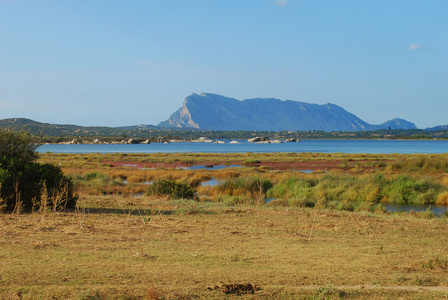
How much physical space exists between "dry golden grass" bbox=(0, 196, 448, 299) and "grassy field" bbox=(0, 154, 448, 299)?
0.02m

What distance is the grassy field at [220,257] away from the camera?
717cm

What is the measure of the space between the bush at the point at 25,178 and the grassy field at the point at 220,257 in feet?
3.53

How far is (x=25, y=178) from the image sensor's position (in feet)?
53.7

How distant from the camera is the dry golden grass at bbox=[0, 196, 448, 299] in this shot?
7191mm

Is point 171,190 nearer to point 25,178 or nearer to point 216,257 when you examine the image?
point 25,178

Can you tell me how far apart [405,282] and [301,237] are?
14.7 feet

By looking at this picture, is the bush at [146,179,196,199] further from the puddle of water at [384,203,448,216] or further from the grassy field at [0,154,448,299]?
the puddle of water at [384,203,448,216]

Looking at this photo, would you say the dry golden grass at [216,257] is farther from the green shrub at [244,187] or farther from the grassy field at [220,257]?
the green shrub at [244,187]

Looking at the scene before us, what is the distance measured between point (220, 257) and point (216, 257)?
87mm

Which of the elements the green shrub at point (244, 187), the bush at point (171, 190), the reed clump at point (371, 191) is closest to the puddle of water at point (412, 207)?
the reed clump at point (371, 191)

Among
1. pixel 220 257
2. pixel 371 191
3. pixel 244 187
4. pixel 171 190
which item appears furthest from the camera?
pixel 244 187

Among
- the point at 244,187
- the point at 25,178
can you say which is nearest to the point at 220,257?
the point at 25,178

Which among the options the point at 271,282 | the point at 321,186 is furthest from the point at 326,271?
the point at 321,186

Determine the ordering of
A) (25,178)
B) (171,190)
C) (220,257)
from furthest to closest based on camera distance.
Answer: (171,190) < (25,178) < (220,257)
